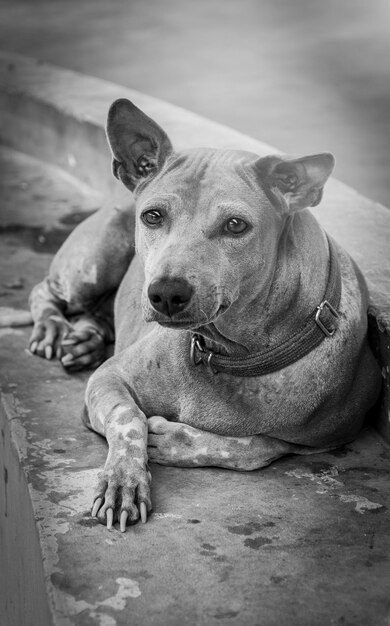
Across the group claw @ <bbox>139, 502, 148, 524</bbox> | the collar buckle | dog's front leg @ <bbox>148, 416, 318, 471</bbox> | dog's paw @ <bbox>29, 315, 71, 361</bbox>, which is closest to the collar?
the collar buckle

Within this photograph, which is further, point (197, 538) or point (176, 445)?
point (176, 445)

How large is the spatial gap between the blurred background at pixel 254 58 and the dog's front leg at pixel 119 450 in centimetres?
349

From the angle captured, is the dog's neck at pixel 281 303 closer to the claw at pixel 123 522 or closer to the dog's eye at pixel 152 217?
the dog's eye at pixel 152 217

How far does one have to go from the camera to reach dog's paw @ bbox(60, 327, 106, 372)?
13.9 feet

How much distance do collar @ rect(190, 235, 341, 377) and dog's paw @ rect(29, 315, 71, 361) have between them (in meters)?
1.10

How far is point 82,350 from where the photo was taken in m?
4.30

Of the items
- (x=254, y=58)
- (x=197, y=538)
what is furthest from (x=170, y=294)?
(x=254, y=58)

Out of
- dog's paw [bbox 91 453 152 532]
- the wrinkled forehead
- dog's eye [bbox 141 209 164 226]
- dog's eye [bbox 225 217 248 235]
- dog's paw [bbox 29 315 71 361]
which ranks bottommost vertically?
dog's paw [bbox 29 315 71 361]

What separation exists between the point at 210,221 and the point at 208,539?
91 cm

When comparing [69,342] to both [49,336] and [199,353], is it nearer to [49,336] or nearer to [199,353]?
[49,336]

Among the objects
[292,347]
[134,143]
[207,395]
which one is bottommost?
[207,395]

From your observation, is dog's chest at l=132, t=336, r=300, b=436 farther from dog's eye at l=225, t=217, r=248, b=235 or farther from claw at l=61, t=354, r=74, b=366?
claw at l=61, t=354, r=74, b=366

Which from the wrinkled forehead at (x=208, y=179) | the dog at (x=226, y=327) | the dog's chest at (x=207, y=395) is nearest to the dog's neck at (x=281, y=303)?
the dog at (x=226, y=327)

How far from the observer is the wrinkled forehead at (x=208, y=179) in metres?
3.14
